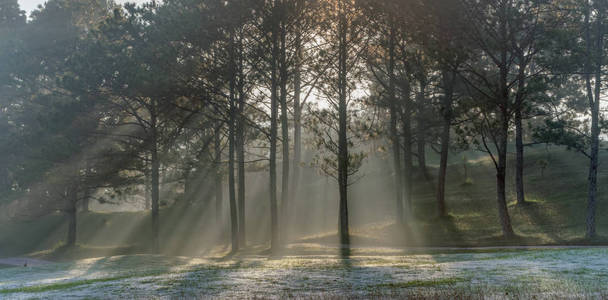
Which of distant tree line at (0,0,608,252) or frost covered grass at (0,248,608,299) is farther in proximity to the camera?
distant tree line at (0,0,608,252)

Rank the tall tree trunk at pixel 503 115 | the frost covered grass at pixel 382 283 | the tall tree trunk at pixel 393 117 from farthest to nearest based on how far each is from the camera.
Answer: the tall tree trunk at pixel 393 117, the tall tree trunk at pixel 503 115, the frost covered grass at pixel 382 283

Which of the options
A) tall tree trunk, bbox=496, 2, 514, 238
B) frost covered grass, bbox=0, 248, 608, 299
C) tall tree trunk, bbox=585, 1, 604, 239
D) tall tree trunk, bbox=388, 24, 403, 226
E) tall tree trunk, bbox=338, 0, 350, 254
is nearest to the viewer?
frost covered grass, bbox=0, 248, 608, 299

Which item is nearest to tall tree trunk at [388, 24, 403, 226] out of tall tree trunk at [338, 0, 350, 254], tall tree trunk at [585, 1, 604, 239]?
tall tree trunk at [338, 0, 350, 254]

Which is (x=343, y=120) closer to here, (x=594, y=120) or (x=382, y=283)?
(x=594, y=120)

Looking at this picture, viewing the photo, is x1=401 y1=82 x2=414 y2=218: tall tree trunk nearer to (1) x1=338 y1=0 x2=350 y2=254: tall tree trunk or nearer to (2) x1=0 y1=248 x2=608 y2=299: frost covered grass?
(1) x1=338 y1=0 x2=350 y2=254: tall tree trunk

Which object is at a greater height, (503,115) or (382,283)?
(503,115)

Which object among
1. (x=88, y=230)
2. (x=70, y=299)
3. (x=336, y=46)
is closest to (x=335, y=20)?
(x=336, y=46)

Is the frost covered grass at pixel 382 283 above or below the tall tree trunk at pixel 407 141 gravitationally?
below

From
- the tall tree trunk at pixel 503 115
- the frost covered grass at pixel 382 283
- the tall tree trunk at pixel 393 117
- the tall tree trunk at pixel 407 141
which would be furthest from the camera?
the tall tree trunk at pixel 407 141

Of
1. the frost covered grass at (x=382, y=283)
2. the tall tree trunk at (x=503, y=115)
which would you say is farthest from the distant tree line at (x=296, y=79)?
the frost covered grass at (x=382, y=283)

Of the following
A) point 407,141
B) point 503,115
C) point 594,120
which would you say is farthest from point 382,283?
point 407,141

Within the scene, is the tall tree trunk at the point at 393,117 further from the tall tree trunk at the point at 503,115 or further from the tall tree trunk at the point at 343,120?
the tall tree trunk at the point at 503,115

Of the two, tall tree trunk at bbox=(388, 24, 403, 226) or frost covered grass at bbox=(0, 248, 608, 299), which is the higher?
tall tree trunk at bbox=(388, 24, 403, 226)

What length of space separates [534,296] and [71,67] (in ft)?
98.5
